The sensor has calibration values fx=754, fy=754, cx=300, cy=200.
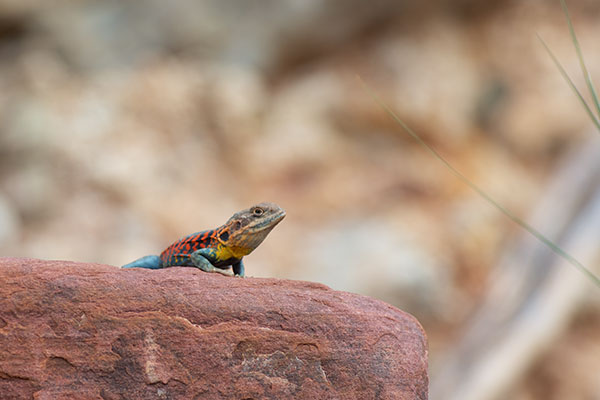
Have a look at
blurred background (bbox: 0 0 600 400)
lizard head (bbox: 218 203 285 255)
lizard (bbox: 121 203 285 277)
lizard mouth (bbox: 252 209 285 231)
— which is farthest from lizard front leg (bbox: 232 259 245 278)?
blurred background (bbox: 0 0 600 400)

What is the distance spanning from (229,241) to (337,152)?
756 cm

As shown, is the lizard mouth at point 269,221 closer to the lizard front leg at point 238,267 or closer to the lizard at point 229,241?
the lizard at point 229,241

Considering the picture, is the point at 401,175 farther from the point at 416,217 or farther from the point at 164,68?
the point at 164,68

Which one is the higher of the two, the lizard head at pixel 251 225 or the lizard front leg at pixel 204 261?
the lizard head at pixel 251 225

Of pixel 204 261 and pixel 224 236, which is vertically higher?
pixel 224 236

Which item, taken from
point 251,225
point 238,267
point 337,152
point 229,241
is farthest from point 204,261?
point 337,152

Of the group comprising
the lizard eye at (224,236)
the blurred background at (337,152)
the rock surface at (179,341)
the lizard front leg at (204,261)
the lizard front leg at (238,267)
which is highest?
the blurred background at (337,152)

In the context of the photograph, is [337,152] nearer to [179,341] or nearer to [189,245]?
[189,245]

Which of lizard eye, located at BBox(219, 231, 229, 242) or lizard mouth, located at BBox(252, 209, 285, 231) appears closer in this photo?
lizard mouth, located at BBox(252, 209, 285, 231)

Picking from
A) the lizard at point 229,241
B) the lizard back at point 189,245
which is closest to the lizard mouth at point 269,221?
the lizard at point 229,241

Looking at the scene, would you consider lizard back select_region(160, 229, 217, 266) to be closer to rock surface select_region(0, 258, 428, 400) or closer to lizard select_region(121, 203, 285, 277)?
lizard select_region(121, 203, 285, 277)

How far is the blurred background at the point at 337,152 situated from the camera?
11.0 meters

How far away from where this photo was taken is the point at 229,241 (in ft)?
15.8

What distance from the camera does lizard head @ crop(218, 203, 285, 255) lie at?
4.73 meters
